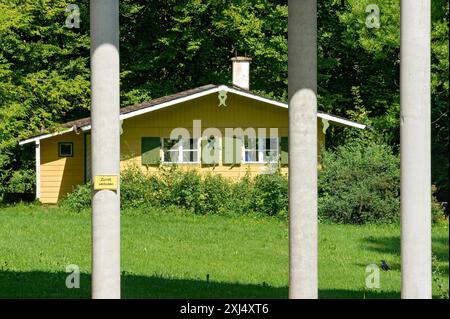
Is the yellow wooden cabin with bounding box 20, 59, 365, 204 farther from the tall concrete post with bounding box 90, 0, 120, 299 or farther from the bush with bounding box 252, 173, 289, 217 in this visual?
the tall concrete post with bounding box 90, 0, 120, 299

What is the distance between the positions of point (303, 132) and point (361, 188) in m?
22.0

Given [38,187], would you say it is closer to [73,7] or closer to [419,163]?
[73,7]

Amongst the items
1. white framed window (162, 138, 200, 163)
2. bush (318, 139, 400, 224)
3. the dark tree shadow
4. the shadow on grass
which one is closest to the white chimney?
white framed window (162, 138, 200, 163)

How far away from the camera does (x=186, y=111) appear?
35.4 meters

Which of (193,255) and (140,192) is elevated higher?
(140,192)

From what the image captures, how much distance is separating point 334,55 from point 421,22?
131 ft

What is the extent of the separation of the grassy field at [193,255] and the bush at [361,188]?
3.12ft

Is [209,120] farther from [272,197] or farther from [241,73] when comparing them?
[272,197]

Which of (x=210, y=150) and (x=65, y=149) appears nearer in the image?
(x=210, y=150)

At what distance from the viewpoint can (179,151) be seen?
35375 mm

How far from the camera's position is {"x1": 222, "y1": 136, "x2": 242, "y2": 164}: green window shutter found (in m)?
35.2

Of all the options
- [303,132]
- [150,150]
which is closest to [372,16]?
[150,150]

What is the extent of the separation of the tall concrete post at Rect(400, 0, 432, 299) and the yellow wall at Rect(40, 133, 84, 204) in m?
29.6

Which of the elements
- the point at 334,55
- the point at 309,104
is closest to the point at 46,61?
the point at 334,55
